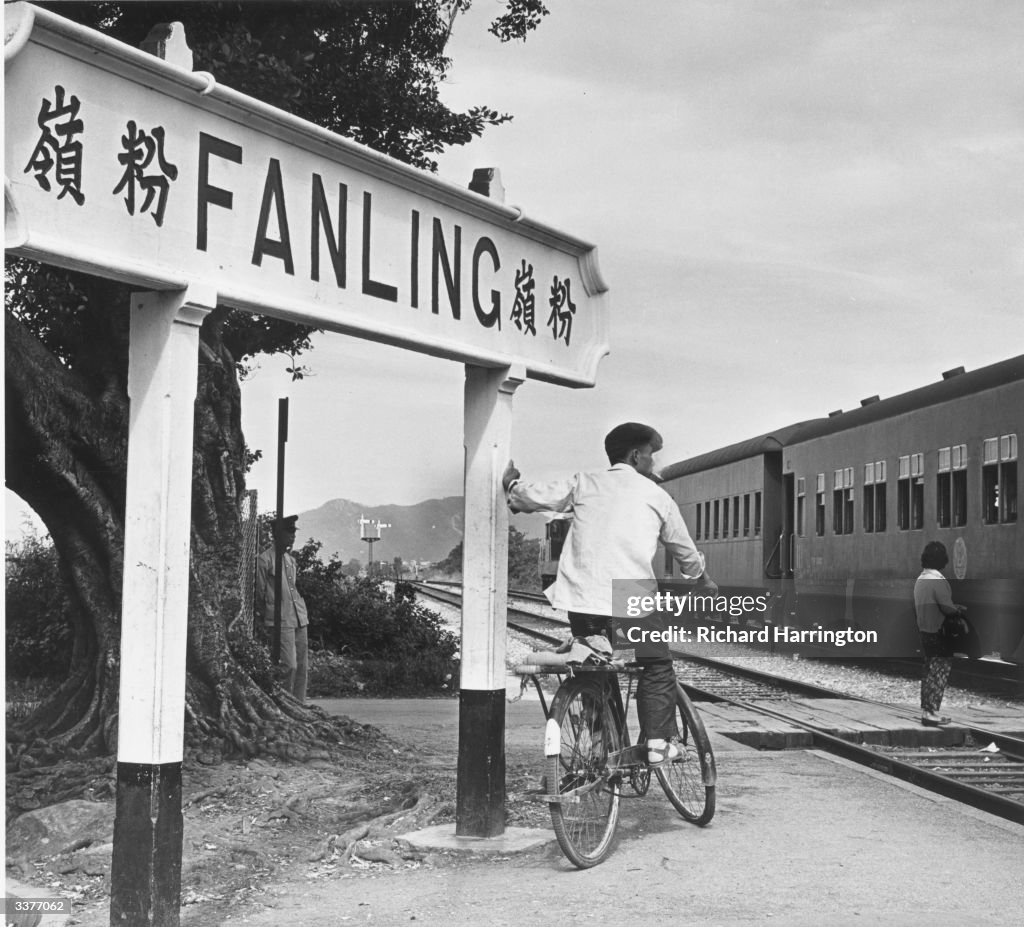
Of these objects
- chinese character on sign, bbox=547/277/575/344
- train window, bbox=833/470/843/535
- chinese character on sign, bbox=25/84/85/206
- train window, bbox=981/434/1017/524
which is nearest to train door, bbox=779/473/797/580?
train window, bbox=833/470/843/535

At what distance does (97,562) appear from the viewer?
7652 mm

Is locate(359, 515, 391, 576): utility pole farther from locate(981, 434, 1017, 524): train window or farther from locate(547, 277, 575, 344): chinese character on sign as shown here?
locate(547, 277, 575, 344): chinese character on sign

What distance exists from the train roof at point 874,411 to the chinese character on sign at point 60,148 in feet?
41.2

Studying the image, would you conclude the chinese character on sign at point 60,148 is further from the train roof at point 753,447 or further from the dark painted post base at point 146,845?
Result: the train roof at point 753,447

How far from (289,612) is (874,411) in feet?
39.9

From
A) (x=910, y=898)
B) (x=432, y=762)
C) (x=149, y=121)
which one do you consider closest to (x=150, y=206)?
(x=149, y=121)

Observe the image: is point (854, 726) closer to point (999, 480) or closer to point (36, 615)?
point (999, 480)

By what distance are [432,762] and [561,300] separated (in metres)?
3.35

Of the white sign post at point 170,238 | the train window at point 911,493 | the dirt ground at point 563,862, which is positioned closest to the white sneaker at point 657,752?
the dirt ground at point 563,862

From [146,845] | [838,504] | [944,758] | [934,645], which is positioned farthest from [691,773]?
[838,504]

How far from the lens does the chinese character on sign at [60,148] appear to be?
13.0 feet

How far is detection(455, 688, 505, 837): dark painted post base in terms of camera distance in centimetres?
633

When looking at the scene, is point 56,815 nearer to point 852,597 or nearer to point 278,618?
point 278,618

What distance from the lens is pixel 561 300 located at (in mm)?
6922
